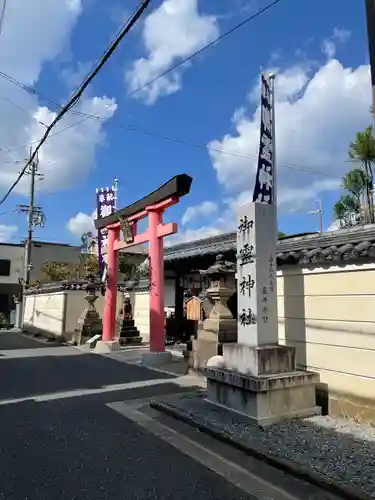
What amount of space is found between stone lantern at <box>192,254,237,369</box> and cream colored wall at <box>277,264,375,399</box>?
243 cm

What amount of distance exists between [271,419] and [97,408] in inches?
134

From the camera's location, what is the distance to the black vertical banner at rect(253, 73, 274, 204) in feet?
24.8

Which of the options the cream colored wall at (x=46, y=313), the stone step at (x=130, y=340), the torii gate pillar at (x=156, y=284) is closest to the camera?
the torii gate pillar at (x=156, y=284)

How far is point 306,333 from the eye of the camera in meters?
7.67

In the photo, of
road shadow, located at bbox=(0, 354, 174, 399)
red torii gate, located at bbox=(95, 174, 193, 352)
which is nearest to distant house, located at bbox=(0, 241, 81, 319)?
red torii gate, located at bbox=(95, 174, 193, 352)

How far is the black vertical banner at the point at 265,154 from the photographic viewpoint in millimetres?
7559

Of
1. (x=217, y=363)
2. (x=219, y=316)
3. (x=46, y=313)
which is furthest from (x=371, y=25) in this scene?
(x=46, y=313)

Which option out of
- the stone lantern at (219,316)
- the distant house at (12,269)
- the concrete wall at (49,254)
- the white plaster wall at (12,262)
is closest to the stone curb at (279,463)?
the stone lantern at (219,316)

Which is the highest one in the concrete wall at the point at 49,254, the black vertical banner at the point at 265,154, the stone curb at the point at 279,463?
the concrete wall at the point at 49,254

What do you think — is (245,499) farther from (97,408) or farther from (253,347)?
(97,408)

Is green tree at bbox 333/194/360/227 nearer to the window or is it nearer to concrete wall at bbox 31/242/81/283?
concrete wall at bbox 31/242/81/283

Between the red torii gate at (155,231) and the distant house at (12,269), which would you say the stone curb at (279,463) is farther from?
the distant house at (12,269)

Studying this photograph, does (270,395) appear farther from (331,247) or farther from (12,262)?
(12,262)

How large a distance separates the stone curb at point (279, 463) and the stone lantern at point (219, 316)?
3.24 m
